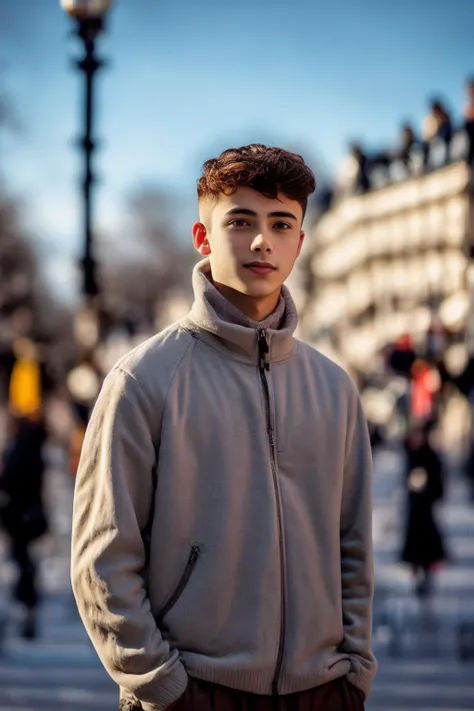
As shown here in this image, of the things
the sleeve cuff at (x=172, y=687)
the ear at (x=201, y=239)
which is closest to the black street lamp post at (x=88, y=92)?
the ear at (x=201, y=239)

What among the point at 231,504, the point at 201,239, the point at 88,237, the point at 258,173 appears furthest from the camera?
the point at 88,237

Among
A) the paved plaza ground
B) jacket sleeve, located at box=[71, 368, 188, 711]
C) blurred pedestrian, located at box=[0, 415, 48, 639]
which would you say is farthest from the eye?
blurred pedestrian, located at box=[0, 415, 48, 639]

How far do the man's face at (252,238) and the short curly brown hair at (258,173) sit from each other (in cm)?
2

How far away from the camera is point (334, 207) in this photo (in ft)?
347

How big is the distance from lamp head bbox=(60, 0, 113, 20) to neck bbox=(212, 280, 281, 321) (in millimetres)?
7113

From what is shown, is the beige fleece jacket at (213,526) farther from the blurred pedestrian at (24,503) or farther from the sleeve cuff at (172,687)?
the blurred pedestrian at (24,503)

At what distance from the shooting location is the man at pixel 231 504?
10.2 feet

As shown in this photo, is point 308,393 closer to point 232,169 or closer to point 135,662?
point 232,169

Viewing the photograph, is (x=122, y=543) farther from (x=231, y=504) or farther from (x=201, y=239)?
(x=201, y=239)

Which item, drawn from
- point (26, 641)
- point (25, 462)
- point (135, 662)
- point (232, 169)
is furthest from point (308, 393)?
point (25, 462)

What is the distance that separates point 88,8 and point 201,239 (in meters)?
7.02

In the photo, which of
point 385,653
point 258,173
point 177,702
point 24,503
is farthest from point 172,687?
point 24,503

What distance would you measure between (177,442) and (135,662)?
50cm

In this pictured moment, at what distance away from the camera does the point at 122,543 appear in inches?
122
